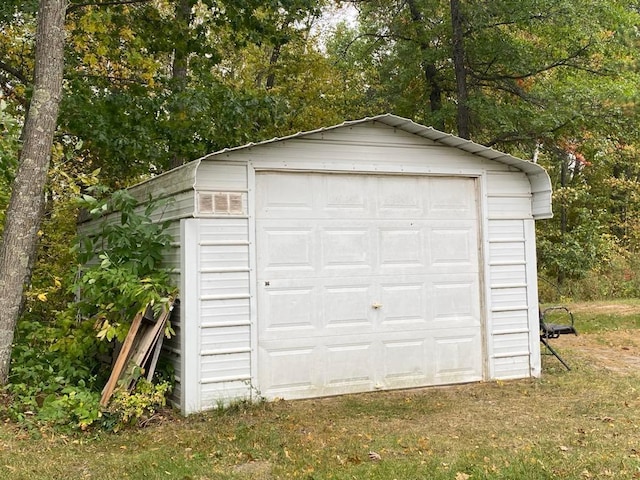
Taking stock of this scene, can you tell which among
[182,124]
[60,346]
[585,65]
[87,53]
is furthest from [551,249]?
[60,346]

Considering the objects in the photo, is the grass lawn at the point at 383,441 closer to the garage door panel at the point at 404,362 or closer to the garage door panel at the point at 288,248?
the garage door panel at the point at 404,362

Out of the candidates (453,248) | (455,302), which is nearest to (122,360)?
(455,302)

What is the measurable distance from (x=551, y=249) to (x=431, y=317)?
37.8 ft

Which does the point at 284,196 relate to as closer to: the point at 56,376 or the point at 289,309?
the point at 289,309

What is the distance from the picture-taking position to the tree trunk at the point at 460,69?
40.5 ft

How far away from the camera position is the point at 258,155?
620 cm

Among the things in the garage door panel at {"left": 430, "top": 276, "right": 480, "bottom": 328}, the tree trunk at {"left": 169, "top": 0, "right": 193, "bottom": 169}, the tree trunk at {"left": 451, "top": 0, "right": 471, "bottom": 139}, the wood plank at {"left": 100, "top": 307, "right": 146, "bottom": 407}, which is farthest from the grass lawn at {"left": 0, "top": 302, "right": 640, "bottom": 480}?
the tree trunk at {"left": 451, "top": 0, "right": 471, "bottom": 139}

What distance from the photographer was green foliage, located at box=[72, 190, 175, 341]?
226 inches

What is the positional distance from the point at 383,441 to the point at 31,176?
393cm

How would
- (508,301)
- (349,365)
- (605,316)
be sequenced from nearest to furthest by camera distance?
(349,365)
(508,301)
(605,316)

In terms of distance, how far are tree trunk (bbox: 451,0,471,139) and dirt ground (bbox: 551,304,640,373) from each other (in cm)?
423

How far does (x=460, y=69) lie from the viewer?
12.6 metres

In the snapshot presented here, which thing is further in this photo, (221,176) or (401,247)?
(401,247)

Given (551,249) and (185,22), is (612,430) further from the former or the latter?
(551,249)
